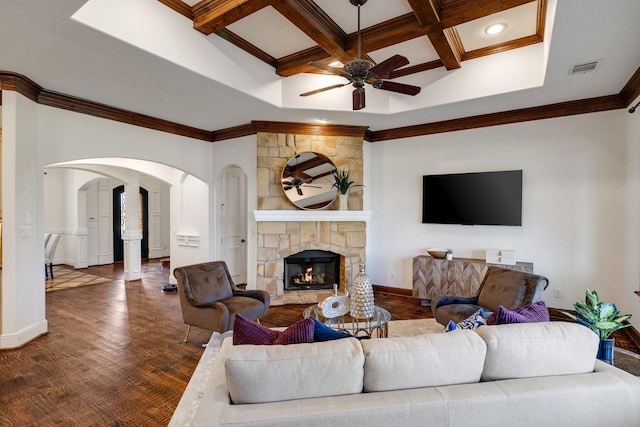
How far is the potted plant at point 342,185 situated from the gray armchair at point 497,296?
217 centimetres

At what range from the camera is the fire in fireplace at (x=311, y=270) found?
17.1 ft

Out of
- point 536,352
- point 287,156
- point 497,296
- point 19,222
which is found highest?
point 287,156

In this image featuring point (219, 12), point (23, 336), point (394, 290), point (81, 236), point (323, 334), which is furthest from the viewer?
point (81, 236)

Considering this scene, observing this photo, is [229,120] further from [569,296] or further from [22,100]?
[569,296]

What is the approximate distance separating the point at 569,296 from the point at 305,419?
14.6 feet

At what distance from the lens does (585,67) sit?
3.14 metres

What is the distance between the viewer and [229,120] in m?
4.91

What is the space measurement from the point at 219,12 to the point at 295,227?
3007 millimetres

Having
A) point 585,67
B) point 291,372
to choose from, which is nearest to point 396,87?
point 585,67

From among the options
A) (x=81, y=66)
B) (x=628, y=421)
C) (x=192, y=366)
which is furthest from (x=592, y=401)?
(x=81, y=66)

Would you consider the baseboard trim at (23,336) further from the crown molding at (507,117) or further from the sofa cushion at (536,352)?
the crown molding at (507,117)

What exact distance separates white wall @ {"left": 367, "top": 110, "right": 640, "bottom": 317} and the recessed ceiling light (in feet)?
5.59

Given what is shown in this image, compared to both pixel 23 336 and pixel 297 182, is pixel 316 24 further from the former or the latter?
pixel 23 336

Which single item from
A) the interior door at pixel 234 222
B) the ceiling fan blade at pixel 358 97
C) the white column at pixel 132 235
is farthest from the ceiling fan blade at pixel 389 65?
the white column at pixel 132 235
